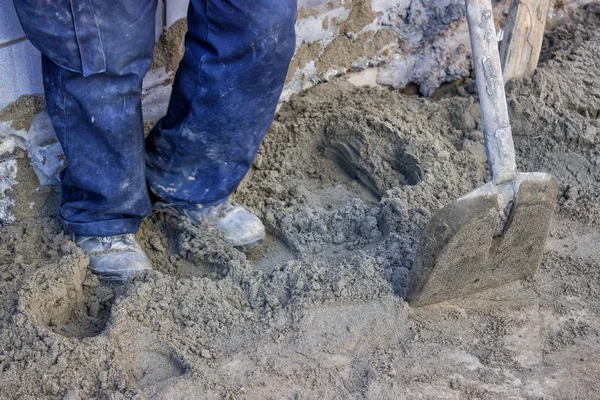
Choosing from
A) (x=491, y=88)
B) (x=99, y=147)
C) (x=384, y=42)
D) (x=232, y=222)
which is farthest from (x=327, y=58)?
(x=99, y=147)

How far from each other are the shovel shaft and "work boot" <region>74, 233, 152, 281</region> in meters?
1.10

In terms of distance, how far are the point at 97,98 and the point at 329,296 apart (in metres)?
0.84

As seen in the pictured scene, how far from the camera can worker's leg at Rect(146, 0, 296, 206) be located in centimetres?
201

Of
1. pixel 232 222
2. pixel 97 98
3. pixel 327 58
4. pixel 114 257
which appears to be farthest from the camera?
pixel 327 58

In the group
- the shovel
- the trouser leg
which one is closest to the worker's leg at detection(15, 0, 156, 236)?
the trouser leg

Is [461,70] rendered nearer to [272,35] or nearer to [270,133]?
[270,133]

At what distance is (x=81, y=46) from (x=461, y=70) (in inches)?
73.4

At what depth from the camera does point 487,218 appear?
2.03 meters

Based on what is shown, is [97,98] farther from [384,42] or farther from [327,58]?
[384,42]

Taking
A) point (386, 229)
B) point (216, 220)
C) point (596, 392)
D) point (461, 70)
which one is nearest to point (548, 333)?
point (596, 392)

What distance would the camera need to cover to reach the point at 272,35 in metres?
2.03

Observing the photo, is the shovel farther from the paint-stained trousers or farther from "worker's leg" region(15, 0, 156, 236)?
"worker's leg" region(15, 0, 156, 236)

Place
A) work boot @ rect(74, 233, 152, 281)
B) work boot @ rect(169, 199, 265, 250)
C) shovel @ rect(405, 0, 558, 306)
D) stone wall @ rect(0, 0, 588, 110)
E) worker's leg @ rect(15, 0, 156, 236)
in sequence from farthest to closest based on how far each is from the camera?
stone wall @ rect(0, 0, 588, 110)
work boot @ rect(169, 199, 265, 250)
work boot @ rect(74, 233, 152, 281)
shovel @ rect(405, 0, 558, 306)
worker's leg @ rect(15, 0, 156, 236)

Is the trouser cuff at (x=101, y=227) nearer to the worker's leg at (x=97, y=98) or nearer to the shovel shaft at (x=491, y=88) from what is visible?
the worker's leg at (x=97, y=98)
